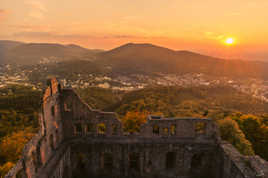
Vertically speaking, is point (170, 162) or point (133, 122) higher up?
point (133, 122)

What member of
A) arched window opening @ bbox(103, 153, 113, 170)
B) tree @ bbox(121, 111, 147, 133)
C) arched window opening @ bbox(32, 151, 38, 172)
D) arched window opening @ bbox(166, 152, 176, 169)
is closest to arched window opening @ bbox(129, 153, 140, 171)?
arched window opening @ bbox(103, 153, 113, 170)

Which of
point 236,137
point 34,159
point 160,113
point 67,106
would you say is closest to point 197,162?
point 236,137

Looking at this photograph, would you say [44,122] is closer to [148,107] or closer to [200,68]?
[148,107]

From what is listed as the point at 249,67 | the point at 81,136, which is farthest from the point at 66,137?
the point at 249,67

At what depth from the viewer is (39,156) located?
11516 mm

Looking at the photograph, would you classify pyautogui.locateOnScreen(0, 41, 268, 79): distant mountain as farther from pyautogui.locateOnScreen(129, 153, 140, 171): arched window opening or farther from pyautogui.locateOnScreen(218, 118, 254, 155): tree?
pyautogui.locateOnScreen(129, 153, 140, 171): arched window opening

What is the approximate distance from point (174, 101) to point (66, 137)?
48.9 m

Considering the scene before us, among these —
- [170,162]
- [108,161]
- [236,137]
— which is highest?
[236,137]

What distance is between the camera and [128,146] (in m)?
16.1

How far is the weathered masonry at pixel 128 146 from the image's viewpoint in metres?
15.3

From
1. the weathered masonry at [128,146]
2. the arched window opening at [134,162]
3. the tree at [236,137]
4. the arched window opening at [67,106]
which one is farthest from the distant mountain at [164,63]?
the arched window opening at [134,162]

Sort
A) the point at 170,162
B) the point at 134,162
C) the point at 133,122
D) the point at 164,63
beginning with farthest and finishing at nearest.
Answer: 1. the point at 164,63
2. the point at 133,122
3. the point at 170,162
4. the point at 134,162

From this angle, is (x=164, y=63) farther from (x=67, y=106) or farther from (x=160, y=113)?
(x=67, y=106)

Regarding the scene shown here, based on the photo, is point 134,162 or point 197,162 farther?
point 134,162
